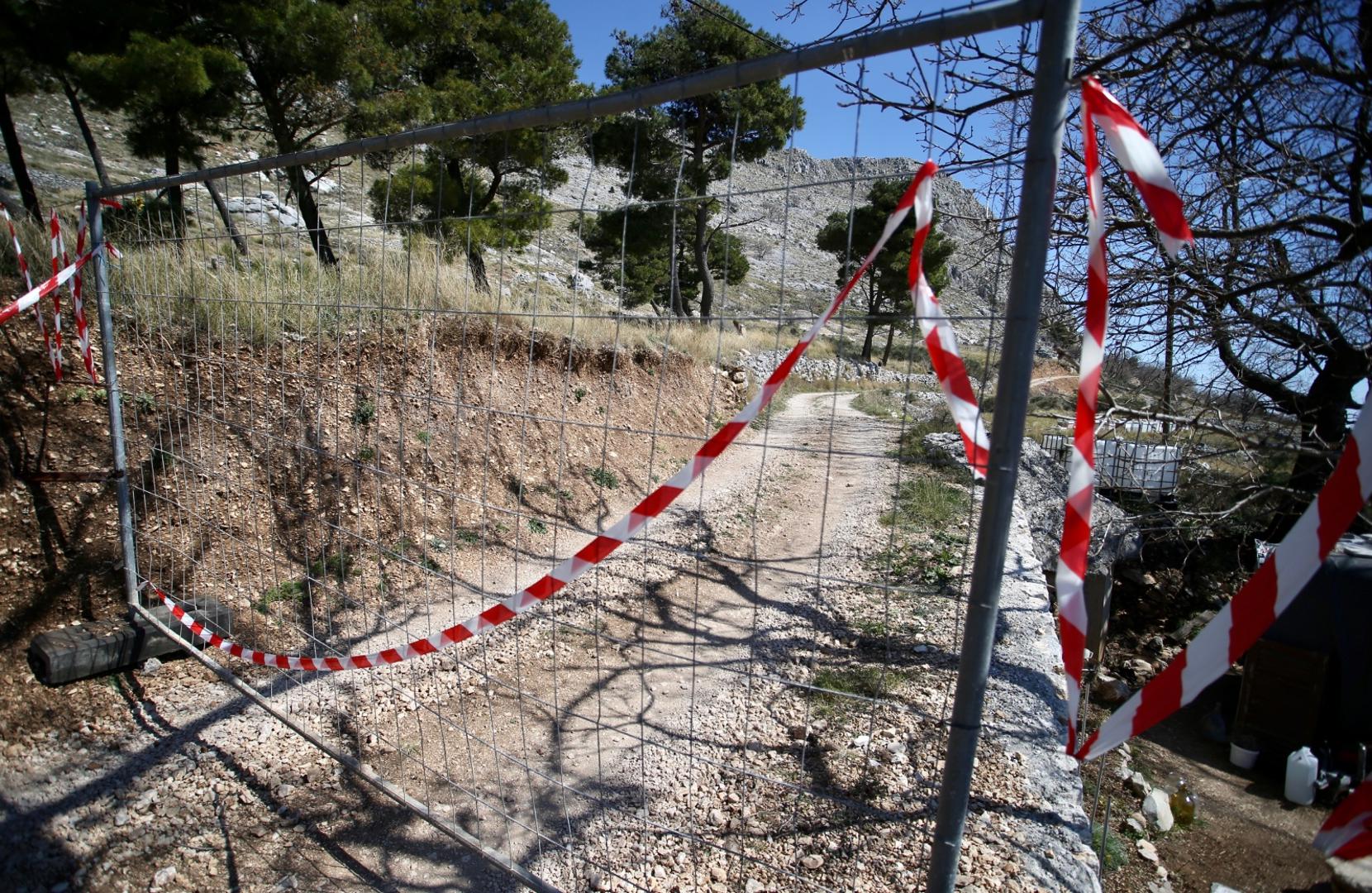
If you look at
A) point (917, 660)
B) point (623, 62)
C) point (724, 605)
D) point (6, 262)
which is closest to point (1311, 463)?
point (917, 660)

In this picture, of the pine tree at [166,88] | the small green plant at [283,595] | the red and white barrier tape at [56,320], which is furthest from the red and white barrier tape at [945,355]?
the pine tree at [166,88]

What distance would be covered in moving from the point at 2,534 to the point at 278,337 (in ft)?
8.47

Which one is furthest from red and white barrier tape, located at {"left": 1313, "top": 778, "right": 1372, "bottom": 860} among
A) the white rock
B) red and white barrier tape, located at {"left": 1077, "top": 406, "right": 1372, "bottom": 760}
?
the white rock

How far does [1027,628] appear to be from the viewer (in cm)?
459

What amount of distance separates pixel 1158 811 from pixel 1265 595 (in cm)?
362

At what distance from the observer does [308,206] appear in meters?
9.38

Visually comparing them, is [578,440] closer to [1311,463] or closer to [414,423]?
[414,423]

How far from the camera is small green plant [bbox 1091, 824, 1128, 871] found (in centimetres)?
323

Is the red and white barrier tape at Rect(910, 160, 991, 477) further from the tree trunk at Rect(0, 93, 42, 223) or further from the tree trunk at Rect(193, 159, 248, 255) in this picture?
the tree trunk at Rect(0, 93, 42, 223)

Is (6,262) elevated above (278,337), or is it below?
above

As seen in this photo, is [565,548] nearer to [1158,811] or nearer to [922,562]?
[922,562]

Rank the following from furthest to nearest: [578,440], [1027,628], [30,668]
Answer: [578,440] < [1027,628] < [30,668]

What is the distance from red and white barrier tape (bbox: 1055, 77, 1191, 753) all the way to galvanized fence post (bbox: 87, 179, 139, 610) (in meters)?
4.55

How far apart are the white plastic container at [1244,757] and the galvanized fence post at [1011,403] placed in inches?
209
